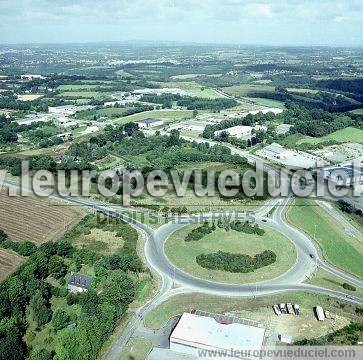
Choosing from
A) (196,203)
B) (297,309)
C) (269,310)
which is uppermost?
(196,203)

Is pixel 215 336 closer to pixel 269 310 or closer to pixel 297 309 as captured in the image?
pixel 269 310

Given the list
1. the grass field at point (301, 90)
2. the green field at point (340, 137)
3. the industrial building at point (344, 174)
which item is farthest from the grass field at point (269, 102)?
the industrial building at point (344, 174)

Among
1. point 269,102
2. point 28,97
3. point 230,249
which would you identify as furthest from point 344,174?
point 28,97

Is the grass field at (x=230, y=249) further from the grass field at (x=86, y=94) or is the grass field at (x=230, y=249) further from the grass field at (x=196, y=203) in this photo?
the grass field at (x=86, y=94)

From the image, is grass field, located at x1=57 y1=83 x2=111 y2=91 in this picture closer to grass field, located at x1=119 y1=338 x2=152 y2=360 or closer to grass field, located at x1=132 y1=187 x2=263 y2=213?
grass field, located at x1=132 y1=187 x2=263 y2=213

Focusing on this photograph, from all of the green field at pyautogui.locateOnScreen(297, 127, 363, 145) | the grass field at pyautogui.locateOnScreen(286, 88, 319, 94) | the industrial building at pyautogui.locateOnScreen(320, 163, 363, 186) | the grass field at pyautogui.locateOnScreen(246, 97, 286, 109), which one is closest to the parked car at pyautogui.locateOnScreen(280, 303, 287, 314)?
the industrial building at pyautogui.locateOnScreen(320, 163, 363, 186)

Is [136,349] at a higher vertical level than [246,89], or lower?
lower
